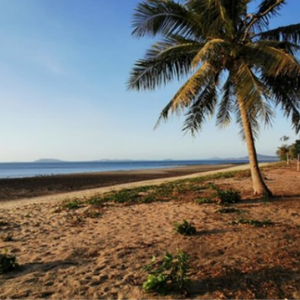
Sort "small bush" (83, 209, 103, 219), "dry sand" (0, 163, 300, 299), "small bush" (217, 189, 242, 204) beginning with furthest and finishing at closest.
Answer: "small bush" (217, 189, 242, 204) < "small bush" (83, 209, 103, 219) < "dry sand" (0, 163, 300, 299)

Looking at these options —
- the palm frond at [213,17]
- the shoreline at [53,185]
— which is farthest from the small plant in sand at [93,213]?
the shoreline at [53,185]

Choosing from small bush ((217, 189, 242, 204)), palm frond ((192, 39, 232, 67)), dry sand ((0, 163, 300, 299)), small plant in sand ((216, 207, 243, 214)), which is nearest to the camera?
dry sand ((0, 163, 300, 299))

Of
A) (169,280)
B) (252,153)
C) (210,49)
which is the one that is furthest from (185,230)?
(252,153)

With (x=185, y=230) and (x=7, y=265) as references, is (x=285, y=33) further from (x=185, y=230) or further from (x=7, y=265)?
(x=7, y=265)

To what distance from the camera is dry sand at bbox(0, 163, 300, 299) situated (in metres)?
3.58

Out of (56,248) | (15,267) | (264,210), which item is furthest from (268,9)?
(15,267)

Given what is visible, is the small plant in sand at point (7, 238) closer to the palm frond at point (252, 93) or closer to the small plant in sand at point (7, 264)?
the small plant in sand at point (7, 264)

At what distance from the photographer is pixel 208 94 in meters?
10.7

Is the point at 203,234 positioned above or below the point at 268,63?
below

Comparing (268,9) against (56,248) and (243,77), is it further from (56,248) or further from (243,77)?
(56,248)

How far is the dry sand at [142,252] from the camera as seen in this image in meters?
3.58

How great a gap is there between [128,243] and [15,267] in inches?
76.8

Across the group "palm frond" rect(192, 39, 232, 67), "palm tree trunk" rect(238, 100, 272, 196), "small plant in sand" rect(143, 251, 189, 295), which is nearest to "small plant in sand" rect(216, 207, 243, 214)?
"palm tree trunk" rect(238, 100, 272, 196)

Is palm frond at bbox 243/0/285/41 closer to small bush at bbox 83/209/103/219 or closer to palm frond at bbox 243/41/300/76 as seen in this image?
palm frond at bbox 243/41/300/76
